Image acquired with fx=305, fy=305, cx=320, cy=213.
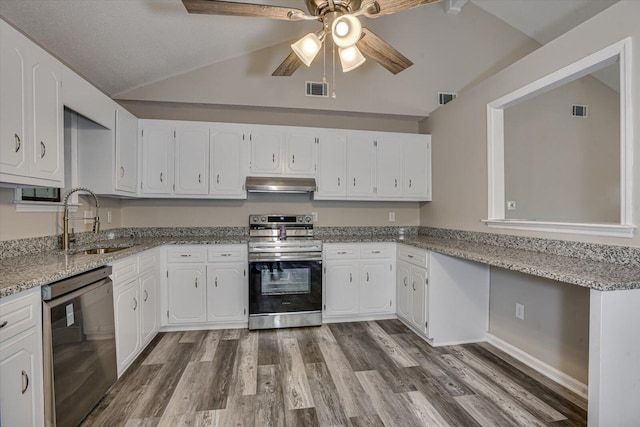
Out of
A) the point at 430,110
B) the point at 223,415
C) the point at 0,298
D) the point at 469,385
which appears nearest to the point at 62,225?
the point at 0,298

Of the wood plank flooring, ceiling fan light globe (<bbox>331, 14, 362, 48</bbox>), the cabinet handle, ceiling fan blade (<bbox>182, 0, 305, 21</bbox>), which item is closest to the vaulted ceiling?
ceiling fan blade (<bbox>182, 0, 305, 21</bbox>)

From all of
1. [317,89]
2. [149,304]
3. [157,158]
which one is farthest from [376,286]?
[157,158]

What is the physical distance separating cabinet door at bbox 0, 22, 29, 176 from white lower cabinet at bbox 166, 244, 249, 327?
1.67 metres

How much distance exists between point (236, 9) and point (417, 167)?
9.18 feet

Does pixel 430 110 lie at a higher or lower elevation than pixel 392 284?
higher

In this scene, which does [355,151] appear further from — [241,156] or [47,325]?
[47,325]

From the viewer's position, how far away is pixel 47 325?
150 cm

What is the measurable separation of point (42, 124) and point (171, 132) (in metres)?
1.61

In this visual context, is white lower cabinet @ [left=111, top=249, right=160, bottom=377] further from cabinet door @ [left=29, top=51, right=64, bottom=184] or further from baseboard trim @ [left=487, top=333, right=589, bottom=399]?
baseboard trim @ [left=487, top=333, right=589, bottom=399]

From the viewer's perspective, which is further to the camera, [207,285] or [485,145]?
[207,285]

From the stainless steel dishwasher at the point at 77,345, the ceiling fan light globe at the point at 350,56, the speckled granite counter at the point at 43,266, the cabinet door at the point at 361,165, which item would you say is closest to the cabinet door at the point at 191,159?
the speckled granite counter at the point at 43,266

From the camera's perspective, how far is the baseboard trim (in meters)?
2.11

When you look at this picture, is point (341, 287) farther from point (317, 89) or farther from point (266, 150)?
point (317, 89)

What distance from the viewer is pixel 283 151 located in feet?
11.8
